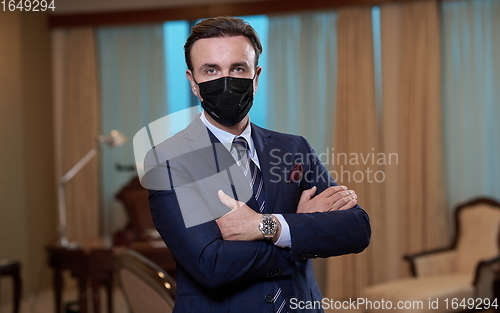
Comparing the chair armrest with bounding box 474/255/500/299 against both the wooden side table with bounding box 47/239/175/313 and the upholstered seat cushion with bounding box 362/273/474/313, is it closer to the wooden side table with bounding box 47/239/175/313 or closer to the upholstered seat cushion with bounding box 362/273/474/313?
the upholstered seat cushion with bounding box 362/273/474/313

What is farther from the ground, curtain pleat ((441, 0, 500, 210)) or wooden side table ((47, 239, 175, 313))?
curtain pleat ((441, 0, 500, 210))

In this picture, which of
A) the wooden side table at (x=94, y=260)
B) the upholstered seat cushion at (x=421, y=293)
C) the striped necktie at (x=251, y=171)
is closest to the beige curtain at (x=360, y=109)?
→ the upholstered seat cushion at (x=421, y=293)

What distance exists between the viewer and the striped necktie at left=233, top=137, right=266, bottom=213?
1.71 meters

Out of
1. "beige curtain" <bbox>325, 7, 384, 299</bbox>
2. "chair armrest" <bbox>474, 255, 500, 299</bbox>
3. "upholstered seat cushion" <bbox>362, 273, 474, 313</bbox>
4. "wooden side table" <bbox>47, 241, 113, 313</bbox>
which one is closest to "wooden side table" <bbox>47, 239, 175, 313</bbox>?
"wooden side table" <bbox>47, 241, 113, 313</bbox>

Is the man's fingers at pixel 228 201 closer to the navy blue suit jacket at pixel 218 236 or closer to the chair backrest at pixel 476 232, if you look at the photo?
the navy blue suit jacket at pixel 218 236

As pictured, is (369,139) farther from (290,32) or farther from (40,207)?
(40,207)

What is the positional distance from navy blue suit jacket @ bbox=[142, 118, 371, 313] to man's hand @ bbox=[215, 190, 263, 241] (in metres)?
0.02

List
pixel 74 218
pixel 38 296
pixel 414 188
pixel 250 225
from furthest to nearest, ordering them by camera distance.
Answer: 1. pixel 74 218
2. pixel 38 296
3. pixel 414 188
4. pixel 250 225

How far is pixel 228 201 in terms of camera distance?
5.46 feet

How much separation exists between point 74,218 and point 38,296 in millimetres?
948

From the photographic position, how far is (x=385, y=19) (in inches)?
233

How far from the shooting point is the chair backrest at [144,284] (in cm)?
213

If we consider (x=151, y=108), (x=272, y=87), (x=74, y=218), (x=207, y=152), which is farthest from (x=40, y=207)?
(x=207, y=152)

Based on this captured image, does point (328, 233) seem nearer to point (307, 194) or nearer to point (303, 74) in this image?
point (307, 194)
